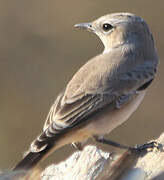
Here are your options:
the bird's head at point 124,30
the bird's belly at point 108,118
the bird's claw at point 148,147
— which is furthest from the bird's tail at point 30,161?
the bird's head at point 124,30

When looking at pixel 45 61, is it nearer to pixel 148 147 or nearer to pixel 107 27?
pixel 107 27

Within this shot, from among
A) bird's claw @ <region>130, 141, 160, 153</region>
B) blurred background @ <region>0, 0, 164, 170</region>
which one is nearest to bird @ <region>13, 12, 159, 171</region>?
bird's claw @ <region>130, 141, 160, 153</region>

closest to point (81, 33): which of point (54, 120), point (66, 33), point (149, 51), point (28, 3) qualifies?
point (66, 33)

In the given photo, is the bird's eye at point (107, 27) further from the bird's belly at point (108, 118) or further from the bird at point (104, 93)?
the bird's belly at point (108, 118)

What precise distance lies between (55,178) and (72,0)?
11.4m

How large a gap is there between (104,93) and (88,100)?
215mm

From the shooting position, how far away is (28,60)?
18.0 meters

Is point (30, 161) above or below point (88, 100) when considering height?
below

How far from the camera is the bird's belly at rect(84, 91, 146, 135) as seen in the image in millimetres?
8859

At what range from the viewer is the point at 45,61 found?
17.8 m

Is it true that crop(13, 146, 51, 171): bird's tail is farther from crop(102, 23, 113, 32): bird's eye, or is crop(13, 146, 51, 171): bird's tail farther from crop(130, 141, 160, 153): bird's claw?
crop(102, 23, 113, 32): bird's eye

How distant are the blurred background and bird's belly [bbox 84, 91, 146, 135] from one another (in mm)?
5590

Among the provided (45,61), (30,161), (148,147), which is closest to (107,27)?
(148,147)

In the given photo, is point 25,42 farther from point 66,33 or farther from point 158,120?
point 158,120
